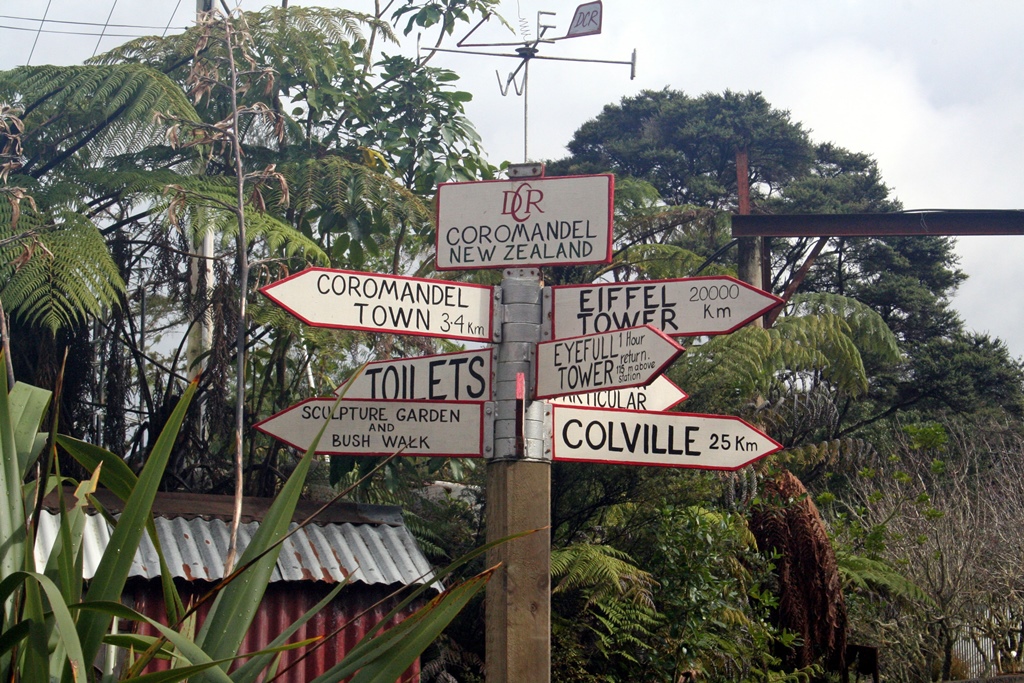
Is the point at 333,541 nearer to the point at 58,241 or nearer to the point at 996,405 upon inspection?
the point at 58,241

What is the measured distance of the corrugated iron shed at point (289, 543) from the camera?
19.0ft

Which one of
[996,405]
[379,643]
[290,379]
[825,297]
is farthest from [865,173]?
[379,643]

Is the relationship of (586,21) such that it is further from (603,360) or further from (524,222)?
(603,360)

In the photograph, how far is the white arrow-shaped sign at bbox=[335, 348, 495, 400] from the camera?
424 cm

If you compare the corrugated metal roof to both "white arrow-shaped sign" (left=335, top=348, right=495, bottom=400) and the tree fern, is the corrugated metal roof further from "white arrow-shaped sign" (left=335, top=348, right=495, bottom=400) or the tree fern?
the tree fern

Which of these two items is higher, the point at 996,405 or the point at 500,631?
the point at 996,405

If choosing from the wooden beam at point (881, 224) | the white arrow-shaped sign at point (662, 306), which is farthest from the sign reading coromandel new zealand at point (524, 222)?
the wooden beam at point (881, 224)

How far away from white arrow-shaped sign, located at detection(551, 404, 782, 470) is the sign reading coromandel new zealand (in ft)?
2.05

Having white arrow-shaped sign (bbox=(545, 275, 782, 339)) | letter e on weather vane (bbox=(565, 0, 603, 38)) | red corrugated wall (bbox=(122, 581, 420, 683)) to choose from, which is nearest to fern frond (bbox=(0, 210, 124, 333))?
red corrugated wall (bbox=(122, 581, 420, 683))

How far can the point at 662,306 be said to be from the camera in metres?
4.14

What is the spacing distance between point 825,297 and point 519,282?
14.4 m

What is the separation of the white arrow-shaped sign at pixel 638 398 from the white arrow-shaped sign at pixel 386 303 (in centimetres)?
48

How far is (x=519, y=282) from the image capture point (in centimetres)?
433

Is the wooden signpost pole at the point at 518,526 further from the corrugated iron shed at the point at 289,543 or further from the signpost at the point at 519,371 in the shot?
the corrugated iron shed at the point at 289,543
